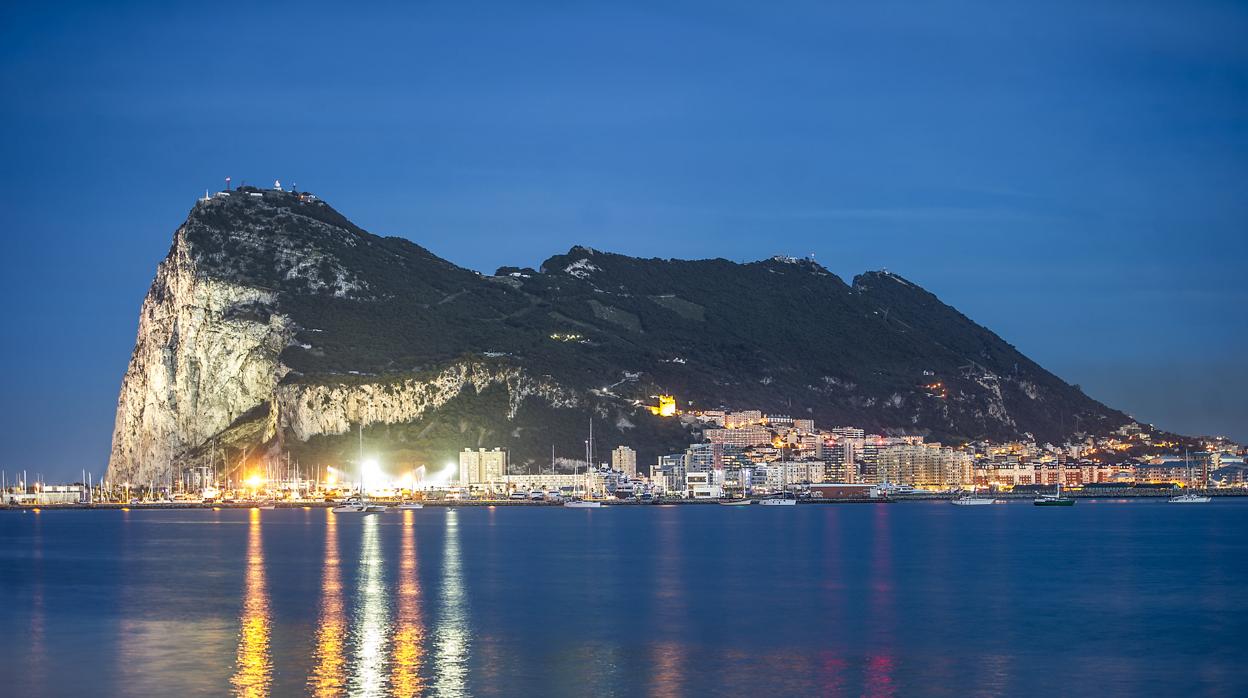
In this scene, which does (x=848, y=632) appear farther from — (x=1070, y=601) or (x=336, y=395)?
(x=336, y=395)

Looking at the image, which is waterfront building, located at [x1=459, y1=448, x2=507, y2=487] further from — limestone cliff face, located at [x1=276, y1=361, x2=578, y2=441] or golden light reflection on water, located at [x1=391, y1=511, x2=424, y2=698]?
golden light reflection on water, located at [x1=391, y1=511, x2=424, y2=698]

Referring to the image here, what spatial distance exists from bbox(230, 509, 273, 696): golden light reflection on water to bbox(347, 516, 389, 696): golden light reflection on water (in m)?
2.36

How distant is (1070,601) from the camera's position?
60.5m

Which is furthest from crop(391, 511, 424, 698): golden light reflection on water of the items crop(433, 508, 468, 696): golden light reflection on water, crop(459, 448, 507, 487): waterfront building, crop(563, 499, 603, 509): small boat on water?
crop(459, 448, 507, 487): waterfront building

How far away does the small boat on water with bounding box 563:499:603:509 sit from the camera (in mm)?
188000

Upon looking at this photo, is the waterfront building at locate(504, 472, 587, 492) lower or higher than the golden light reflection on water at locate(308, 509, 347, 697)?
higher

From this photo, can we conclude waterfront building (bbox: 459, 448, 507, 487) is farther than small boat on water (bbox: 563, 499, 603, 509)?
Yes

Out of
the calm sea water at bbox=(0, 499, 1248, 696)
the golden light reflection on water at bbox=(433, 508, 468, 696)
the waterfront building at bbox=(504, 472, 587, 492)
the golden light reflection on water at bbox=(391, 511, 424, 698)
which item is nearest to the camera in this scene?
the golden light reflection on water at bbox=(391, 511, 424, 698)

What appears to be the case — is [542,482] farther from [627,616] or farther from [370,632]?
[370,632]

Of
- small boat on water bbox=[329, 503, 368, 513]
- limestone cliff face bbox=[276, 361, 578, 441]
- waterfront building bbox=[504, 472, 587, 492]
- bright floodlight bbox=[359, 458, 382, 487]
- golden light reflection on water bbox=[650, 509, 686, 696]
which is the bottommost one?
golden light reflection on water bbox=[650, 509, 686, 696]

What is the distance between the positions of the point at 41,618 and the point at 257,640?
12226 mm

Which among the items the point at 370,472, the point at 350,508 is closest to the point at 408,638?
the point at 350,508

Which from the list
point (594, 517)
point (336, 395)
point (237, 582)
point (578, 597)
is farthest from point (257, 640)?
point (336, 395)

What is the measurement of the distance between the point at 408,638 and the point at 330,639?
2.39 m
